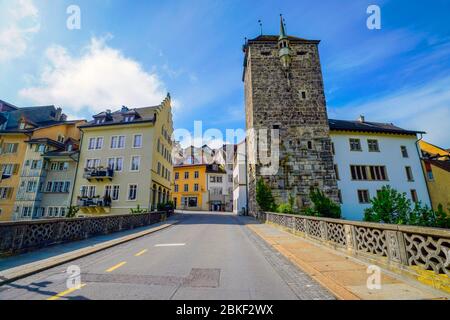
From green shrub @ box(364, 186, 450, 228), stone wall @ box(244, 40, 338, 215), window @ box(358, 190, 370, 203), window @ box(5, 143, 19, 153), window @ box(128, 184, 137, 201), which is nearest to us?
green shrub @ box(364, 186, 450, 228)

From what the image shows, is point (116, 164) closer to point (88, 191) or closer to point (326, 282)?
point (88, 191)

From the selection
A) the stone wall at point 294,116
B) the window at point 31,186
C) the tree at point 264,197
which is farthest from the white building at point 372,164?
the window at point 31,186

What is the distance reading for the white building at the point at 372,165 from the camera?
81.3 feet

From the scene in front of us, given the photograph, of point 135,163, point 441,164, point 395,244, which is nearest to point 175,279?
point 395,244

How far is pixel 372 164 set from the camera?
25844 mm

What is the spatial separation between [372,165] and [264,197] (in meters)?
15.4

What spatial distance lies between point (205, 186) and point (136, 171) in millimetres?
25614

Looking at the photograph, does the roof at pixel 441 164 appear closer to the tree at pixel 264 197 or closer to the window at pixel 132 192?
the tree at pixel 264 197

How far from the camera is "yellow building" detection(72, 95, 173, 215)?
2502 centimetres

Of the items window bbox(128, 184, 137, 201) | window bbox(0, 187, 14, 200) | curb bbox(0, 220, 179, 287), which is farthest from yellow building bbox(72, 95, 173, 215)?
curb bbox(0, 220, 179, 287)

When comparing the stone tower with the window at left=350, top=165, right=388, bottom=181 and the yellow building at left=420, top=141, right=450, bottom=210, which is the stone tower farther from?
the yellow building at left=420, top=141, right=450, bottom=210
